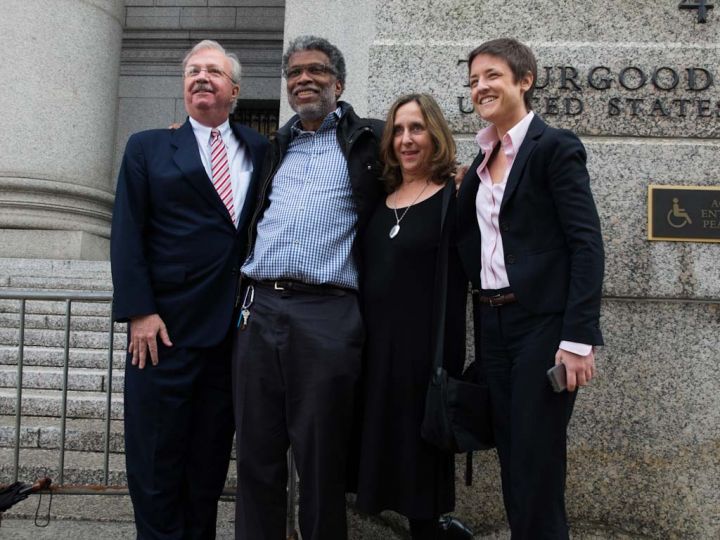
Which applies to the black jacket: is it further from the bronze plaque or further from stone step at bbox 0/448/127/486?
stone step at bbox 0/448/127/486

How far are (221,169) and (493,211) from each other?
127 centimetres

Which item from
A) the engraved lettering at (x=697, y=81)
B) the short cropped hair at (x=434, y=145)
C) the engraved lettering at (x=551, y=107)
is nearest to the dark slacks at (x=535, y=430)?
the short cropped hair at (x=434, y=145)

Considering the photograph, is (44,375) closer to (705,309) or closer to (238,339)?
(238,339)

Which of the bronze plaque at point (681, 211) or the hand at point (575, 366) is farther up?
the bronze plaque at point (681, 211)

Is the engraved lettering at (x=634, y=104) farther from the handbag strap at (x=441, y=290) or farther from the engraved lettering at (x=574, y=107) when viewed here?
the handbag strap at (x=441, y=290)

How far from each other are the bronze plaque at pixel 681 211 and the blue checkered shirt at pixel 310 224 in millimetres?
1727

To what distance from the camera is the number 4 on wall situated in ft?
12.8

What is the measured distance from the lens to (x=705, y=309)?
3705 mm

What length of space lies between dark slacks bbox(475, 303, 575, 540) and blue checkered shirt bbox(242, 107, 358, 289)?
2.56 ft

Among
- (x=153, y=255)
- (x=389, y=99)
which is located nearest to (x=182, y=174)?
(x=153, y=255)

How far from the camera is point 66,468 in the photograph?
422cm

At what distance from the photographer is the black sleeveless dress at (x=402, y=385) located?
9.43 feet

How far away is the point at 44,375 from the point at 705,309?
176 inches

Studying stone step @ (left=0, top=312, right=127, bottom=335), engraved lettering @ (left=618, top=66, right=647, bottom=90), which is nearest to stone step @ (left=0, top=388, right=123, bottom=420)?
stone step @ (left=0, top=312, right=127, bottom=335)
